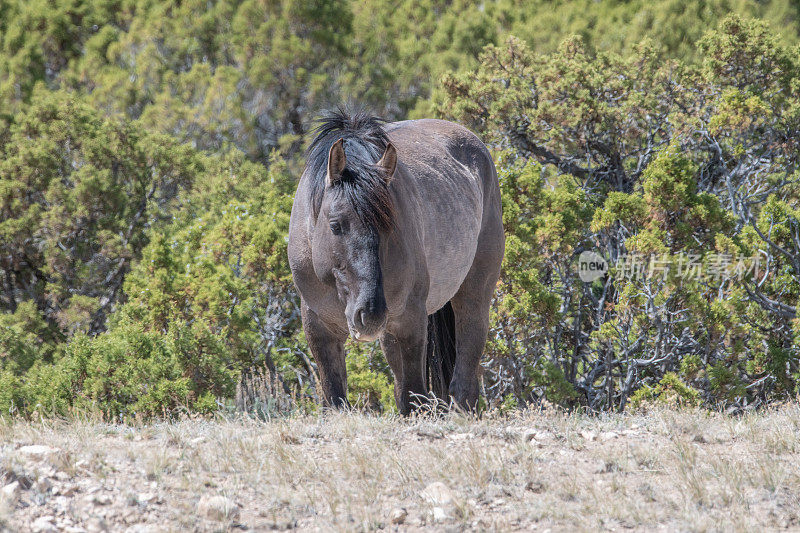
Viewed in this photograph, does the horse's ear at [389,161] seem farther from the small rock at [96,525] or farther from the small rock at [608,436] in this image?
the small rock at [96,525]

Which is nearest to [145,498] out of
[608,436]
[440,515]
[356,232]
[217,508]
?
[217,508]

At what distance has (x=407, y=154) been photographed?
6.20 meters

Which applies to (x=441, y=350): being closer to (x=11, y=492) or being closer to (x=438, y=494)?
(x=438, y=494)

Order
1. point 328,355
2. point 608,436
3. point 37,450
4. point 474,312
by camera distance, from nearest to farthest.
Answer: point 37,450
point 608,436
point 328,355
point 474,312

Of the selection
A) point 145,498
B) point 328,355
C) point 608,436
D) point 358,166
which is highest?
point 358,166

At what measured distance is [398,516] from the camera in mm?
3754

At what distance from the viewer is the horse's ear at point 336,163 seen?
4.91m

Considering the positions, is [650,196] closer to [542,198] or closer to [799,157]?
[542,198]

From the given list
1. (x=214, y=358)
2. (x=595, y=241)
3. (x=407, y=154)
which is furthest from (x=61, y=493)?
(x=595, y=241)

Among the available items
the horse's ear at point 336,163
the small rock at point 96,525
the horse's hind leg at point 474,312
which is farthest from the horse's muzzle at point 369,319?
the horse's hind leg at point 474,312

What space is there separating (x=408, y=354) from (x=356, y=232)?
1.10m

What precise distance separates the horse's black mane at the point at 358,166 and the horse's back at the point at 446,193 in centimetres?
35

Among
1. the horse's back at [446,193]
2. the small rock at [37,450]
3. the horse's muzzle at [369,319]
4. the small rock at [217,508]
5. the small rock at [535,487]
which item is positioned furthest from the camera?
the horse's back at [446,193]

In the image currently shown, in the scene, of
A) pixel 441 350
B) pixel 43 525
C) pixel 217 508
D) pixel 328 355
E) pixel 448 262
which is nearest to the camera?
pixel 43 525
